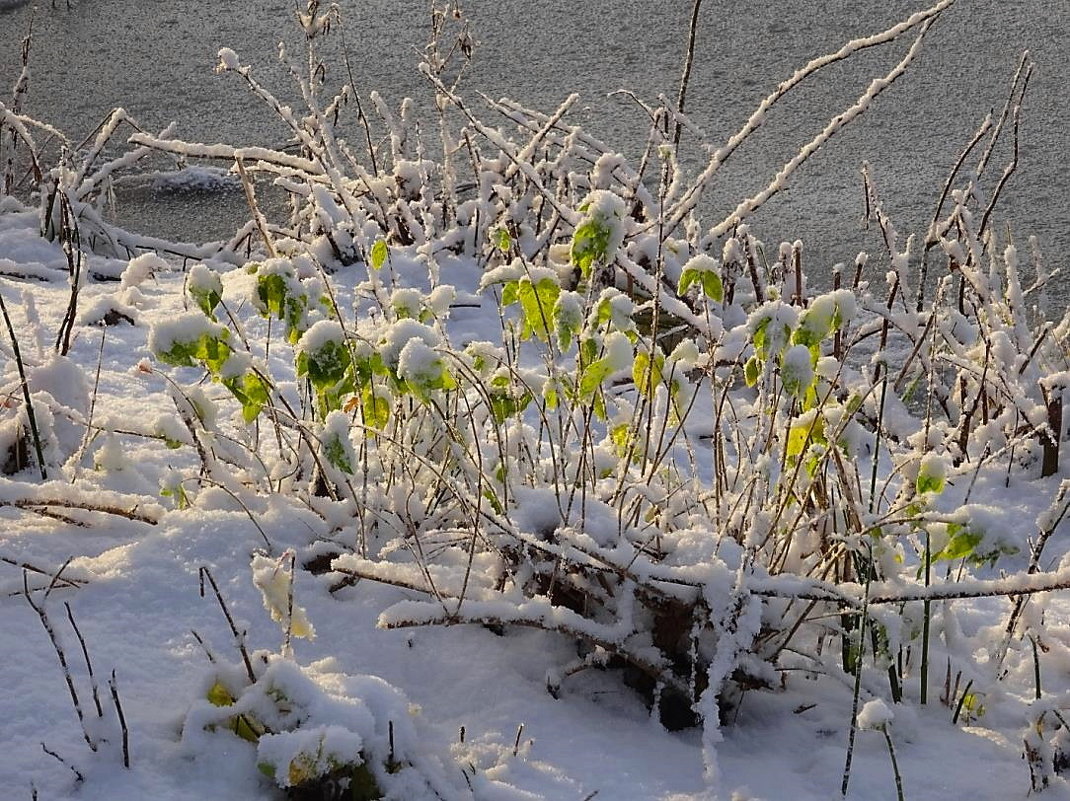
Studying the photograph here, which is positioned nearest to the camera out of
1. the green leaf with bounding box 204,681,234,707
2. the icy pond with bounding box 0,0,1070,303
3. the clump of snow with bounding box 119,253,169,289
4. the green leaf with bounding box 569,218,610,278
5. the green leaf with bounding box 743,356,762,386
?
the green leaf with bounding box 204,681,234,707

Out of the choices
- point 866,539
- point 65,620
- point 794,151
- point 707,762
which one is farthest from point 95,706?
point 794,151

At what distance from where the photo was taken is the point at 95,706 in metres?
1.42

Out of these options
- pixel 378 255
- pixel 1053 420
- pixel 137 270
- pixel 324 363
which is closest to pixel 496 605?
pixel 324 363

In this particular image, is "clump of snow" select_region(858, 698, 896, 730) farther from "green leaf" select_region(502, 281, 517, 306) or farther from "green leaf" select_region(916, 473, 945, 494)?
"green leaf" select_region(502, 281, 517, 306)

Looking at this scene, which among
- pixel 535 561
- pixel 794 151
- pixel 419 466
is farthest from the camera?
pixel 794 151

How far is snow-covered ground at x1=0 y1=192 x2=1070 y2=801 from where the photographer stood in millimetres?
1378

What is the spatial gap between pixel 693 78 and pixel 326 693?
4.07m

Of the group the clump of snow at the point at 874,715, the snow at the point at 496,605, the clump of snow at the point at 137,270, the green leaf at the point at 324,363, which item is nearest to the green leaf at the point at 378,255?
the snow at the point at 496,605

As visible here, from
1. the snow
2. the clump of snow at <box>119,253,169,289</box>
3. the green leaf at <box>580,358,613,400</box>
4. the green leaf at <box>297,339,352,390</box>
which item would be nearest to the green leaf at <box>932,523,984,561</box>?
the snow

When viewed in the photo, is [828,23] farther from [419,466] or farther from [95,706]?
[95,706]

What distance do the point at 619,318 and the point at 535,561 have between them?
33 centimetres

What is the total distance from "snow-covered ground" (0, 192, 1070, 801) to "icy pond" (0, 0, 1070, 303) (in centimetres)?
222

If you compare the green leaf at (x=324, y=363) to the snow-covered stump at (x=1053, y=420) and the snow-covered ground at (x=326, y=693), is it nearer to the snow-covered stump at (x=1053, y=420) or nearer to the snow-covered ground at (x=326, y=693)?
the snow-covered ground at (x=326, y=693)

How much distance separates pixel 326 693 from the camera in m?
1.40
